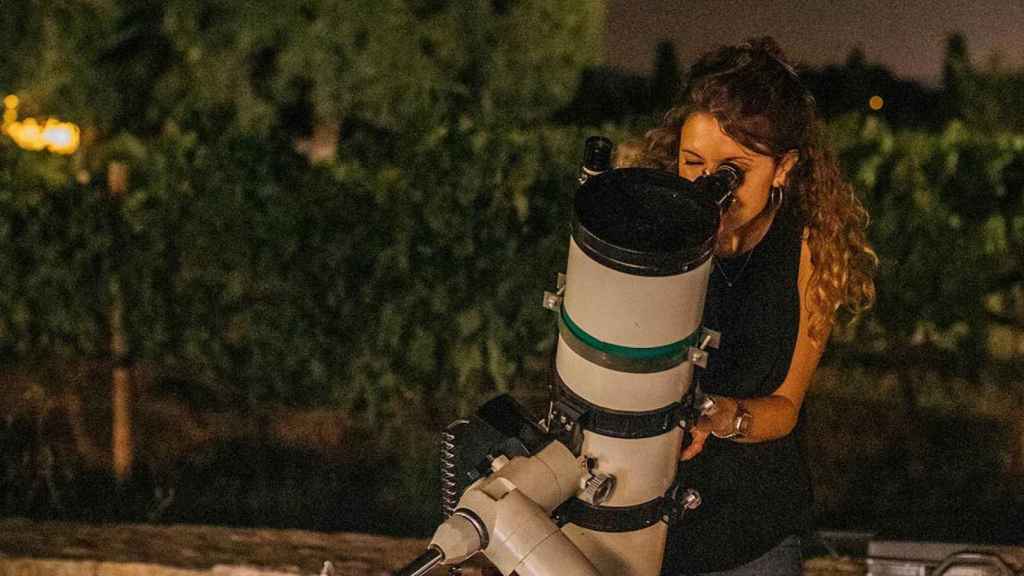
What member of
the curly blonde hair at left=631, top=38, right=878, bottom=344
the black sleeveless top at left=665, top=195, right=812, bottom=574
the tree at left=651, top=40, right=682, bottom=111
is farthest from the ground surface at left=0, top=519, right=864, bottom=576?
the tree at left=651, top=40, right=682, bottom=111

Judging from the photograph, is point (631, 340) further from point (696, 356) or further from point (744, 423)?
point (744, 423)

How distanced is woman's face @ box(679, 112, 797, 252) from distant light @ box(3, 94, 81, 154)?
202 inches

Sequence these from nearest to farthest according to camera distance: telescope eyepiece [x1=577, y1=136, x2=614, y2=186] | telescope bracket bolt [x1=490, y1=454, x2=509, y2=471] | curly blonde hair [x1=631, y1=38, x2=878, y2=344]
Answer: telescope bracket bolt [x1=490, y1=454, x2=509, y2=471]
telescope eyepiece [x1=577, y1=136, x2=614, y2=186]
curly blonde hair [x1=631, y1=38, x2=878, y2=344]

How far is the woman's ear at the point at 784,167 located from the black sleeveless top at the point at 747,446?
0.08 metres

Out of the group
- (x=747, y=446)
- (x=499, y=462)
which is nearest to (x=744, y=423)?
(x=747, y=446)

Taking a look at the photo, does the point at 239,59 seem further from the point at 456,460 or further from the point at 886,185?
the point at 456,460

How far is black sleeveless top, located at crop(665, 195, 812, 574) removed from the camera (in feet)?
6.65

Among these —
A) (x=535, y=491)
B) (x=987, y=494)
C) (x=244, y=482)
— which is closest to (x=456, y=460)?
(x=535, y=491)

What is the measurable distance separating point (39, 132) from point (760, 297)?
559 centimetres

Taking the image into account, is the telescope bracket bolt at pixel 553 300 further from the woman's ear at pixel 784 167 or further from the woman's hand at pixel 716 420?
the woman's ear at pixel 784 167

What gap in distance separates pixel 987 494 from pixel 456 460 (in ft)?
14.8

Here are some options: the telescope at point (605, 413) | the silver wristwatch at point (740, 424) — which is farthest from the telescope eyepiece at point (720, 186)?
the silver wristwatch at point (740, 424)

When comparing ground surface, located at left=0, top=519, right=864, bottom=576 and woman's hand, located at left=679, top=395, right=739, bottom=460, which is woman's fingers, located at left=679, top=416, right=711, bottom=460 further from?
ground surface, located at left=0, top=519, right=864, bottom=576

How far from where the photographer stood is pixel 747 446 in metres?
2.05
